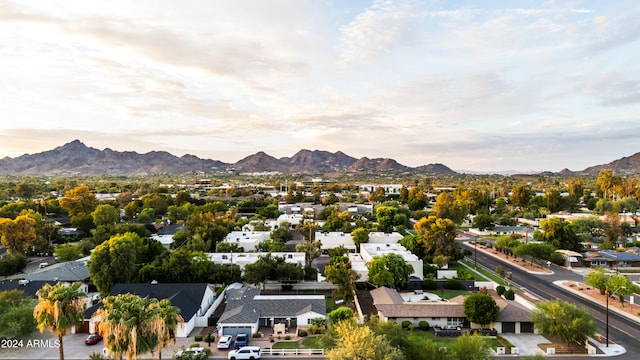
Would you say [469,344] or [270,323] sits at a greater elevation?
[469,344]

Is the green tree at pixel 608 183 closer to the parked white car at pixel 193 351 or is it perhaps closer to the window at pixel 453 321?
the window at pixel 453 321

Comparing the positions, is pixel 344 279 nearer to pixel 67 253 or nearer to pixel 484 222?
pixel 67 253

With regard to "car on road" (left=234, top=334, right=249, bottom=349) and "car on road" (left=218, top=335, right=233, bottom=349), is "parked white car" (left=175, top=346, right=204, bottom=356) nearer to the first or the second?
"car on road" (left=218, top=335, right=233, bottom=349)

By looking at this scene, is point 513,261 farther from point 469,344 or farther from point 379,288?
point 469,344

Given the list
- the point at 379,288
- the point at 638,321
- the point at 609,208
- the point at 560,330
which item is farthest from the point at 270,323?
the point at 609,208

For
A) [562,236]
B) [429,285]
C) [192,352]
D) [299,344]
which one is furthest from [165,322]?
[562,236]

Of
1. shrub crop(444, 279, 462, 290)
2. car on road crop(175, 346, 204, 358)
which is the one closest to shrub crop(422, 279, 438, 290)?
shrub crop(444, 279, 462, 290)
